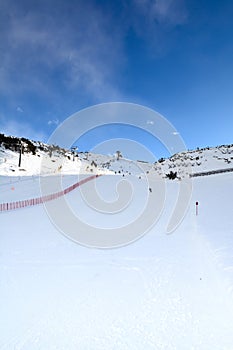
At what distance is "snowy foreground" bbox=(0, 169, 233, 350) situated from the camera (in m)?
4.02

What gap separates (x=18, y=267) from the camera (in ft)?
22.5

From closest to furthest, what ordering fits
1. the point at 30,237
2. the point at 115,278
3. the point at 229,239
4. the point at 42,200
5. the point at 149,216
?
the point at 115,278, the point at 229,239, the point at 30,237, the point at 149,216, the point at 42,200

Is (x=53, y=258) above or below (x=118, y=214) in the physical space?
below

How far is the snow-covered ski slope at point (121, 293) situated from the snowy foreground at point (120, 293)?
0.05 feet

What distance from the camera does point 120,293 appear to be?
17.7 feet

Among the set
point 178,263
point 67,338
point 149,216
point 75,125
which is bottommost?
point 67,338

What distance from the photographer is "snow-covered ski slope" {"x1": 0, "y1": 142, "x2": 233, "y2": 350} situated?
403cm

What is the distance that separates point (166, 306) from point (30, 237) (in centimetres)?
660

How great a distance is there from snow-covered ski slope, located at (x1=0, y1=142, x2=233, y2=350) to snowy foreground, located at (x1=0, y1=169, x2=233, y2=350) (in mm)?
16

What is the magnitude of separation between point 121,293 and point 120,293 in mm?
22

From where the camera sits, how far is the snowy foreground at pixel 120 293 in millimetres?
4023

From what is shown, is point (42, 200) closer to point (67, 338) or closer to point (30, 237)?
point (30, 237)

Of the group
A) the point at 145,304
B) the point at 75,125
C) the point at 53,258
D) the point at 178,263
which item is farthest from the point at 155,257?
the point at 75,125

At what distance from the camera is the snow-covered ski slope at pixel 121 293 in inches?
159
